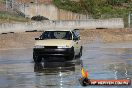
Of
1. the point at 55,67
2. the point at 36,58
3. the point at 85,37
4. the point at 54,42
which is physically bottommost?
the point at 85,37

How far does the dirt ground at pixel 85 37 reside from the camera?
43.7 meters

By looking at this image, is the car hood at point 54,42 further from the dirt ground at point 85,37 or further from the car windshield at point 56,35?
the dirt ground at point 85,37

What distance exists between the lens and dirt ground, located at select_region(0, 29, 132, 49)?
4368cm

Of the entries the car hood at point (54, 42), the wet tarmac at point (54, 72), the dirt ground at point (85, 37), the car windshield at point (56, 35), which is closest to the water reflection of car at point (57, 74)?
the wet tarmac at point (54, 72)

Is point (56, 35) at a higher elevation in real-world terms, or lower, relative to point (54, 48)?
higher

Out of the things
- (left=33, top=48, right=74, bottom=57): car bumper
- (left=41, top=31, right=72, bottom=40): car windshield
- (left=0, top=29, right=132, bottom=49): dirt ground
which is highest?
(left=41, top=31, right=72, bottom=40): car windshield

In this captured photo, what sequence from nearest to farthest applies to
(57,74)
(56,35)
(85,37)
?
(57,74) < (56,35) < (85,37)

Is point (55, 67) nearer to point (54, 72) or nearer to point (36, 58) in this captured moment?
point (54, 72)

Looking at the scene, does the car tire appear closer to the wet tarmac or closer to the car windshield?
the wet tarmac

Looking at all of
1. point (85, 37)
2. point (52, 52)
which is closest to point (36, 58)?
point (52, 52)

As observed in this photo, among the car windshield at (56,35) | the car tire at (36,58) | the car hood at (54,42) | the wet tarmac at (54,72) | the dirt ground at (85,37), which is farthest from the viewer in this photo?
the dirt ground at (85,37)

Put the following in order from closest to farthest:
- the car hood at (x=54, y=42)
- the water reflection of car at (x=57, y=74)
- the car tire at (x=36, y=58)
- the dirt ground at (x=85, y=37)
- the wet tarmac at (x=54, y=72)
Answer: the water reflection of car at (x=57, y=74) < the wet tarmac at (x=54, y=72) < the car hood at (x=54, y=42) < the car tire at (x=36, y=58) < the dirt ground at (x=85, y=37)

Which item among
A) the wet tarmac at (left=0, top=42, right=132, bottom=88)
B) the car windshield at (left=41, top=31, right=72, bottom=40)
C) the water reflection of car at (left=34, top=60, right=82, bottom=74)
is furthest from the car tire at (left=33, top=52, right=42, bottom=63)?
the car windshield at (left=41, top=31, right=72, bottom=40)

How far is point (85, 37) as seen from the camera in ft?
176
